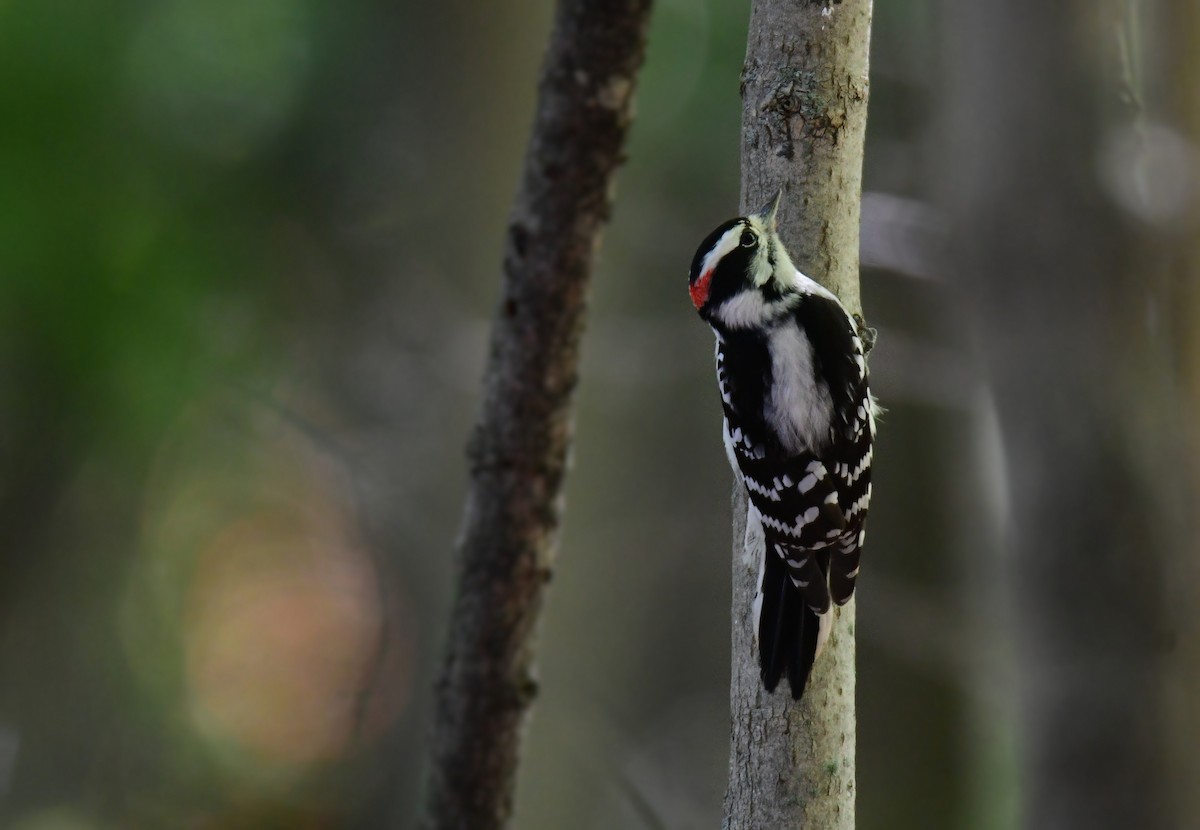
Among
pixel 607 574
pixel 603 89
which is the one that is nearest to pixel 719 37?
pixel 607 574

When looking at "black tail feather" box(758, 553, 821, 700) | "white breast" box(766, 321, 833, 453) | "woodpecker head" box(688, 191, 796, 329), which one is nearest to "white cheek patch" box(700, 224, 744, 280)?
"woodpecker head" box(688, 191, 796, 329)

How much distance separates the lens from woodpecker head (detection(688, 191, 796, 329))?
1.95 meters

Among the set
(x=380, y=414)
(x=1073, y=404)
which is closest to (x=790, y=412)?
(x=1073, y=404)

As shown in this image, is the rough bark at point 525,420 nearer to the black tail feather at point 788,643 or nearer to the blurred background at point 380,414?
the black tail feather at point 788,643

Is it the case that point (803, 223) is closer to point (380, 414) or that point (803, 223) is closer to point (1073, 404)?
point (1073, 404)

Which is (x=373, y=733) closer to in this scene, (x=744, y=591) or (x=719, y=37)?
(x=719, y=37)

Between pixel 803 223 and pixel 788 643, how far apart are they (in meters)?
0.57

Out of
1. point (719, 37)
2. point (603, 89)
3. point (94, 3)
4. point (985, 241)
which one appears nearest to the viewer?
point (603, 89)

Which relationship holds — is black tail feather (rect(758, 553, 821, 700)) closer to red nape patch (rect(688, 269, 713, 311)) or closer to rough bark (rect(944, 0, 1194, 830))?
red nape patch (rect(688, 269, 713, 311))

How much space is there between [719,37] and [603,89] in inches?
182

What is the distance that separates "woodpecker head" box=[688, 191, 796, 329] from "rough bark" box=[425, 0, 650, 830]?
0.23 m

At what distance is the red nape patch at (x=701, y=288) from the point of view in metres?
2.26

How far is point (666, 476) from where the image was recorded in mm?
6066

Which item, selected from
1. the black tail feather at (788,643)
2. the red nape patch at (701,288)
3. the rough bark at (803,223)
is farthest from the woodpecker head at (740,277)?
the black tail feather at (788,643)
